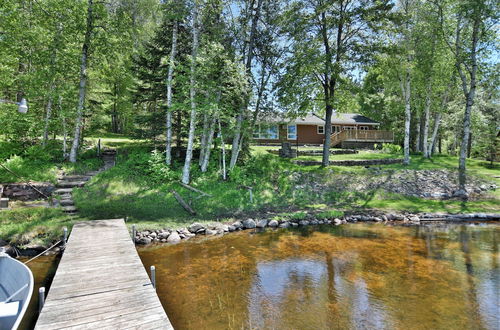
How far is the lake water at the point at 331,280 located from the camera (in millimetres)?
5876

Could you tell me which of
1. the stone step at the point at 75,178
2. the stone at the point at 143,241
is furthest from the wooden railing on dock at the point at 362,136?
the stone at the point at 143,241

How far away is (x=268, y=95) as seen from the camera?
18.0 meters

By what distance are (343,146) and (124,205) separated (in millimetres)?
22924

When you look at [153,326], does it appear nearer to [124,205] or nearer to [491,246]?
[124,205]

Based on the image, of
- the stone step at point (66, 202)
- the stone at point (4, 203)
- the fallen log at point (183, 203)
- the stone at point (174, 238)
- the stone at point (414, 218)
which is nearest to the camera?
the stone at point (174, 238)

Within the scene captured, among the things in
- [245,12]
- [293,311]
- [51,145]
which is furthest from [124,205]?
[245,12]

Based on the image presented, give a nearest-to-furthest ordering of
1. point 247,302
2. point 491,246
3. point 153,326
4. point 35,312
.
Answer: point 153,326
point 35,312
point 247,302
point 491,246

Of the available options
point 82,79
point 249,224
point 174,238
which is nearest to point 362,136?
point 249,224

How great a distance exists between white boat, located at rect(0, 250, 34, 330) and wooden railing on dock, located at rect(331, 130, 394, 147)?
91.8 ft

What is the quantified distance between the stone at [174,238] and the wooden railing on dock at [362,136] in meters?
22.7

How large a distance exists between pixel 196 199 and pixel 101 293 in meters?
8.43

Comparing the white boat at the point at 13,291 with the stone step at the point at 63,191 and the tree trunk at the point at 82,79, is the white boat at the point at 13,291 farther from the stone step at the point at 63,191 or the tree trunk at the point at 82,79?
the tree trunk at the point at 82,79

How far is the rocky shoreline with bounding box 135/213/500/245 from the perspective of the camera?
10500mm

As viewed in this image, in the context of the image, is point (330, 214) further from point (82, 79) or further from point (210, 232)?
point (82, 79)
